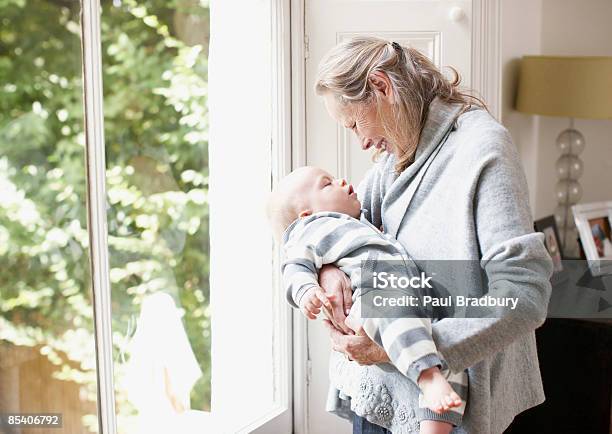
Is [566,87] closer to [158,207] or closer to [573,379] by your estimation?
[573,379]

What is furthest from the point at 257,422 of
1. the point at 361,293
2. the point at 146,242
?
the point at 361,293

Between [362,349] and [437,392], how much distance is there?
207 millimetres

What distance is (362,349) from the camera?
1509 mm

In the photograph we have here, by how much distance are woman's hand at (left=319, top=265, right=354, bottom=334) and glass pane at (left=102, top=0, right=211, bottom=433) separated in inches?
29.2

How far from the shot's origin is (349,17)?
2.57 metres

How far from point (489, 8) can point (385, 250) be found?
1465 mm

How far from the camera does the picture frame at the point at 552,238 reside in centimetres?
308

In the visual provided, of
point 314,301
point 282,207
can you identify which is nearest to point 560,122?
point 282,207

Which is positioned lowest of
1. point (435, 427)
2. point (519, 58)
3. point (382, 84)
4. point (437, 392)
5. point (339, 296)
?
point (435, 427)

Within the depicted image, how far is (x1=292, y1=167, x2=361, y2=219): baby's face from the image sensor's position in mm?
1698

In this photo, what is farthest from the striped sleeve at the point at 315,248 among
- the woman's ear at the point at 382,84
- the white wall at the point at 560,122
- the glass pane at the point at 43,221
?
the white wall at the point at 560,122

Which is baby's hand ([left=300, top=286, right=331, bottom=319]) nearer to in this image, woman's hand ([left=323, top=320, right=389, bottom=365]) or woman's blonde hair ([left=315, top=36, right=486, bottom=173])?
woman's hand ([left=323, top=320, right=389, bottom=365])

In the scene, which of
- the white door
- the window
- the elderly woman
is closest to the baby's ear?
the elderly woman

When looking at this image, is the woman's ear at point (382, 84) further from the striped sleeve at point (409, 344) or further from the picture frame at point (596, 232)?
the picture frame at point (596, 232)
